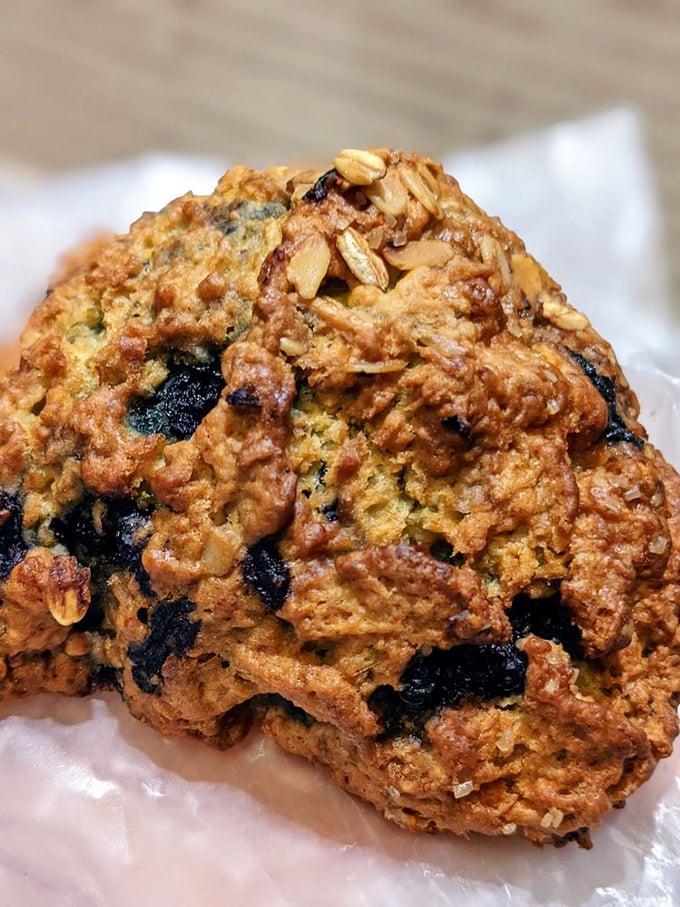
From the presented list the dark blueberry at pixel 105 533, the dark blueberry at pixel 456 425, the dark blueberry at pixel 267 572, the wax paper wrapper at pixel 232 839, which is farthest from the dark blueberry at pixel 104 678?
the dark blueberry at pixel 456 425

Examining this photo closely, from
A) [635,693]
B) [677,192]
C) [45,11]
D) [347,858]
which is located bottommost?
[347,858]

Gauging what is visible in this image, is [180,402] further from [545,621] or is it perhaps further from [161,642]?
[545,621]

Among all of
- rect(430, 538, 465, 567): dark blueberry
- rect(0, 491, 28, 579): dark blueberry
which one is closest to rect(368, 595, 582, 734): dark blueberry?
rect(430, 538, 465, 567): dark blueberry

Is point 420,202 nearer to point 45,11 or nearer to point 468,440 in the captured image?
point 468,440

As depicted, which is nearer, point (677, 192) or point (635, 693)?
point (635, 693)

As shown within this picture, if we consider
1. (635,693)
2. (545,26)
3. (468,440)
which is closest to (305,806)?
(635,693)

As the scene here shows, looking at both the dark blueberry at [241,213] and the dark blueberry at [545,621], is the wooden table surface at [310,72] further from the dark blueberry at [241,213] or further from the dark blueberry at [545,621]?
the dark blueberry at [545,621]

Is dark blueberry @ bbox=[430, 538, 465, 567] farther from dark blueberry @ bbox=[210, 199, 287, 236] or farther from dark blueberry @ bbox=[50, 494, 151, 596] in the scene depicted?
dark blueberry @ bbox=[210, 199, 287, 236]
